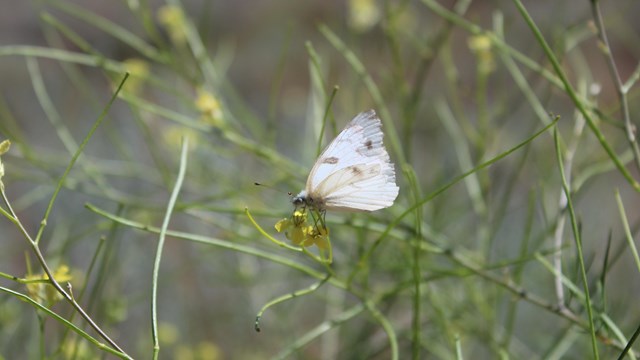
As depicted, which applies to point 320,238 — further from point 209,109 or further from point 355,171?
point 209,109

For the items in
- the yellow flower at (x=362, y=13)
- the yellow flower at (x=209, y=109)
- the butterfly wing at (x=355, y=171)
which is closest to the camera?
the butterfly wing at (x=355, y=171)

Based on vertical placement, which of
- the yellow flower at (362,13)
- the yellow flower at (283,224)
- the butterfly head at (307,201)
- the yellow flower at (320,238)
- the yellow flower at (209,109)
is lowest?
the yellow flower at (320,238)

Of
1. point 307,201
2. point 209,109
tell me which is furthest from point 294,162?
point 307,201

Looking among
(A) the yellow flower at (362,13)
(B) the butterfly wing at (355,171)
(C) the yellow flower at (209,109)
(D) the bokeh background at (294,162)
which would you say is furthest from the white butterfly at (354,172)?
(A) the yellow flower at (362,13)

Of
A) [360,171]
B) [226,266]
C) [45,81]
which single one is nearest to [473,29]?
[360,171]

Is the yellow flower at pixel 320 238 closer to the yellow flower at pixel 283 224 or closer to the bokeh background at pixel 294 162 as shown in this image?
the yellow flower at pixel 283 224

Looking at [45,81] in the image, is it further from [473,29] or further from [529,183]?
[473,29]

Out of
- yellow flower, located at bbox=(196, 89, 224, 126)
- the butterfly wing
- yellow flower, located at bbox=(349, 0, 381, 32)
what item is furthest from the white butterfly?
yellow flower, located at bbox=(349, 0, 381, 32)

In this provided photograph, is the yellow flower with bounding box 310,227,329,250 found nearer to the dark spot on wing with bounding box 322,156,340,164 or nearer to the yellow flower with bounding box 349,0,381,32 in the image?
the dark spot on wing with bounding box 322,156,340,164
